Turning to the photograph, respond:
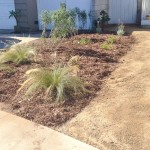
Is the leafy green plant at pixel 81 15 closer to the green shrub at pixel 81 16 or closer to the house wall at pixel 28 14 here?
the green shrub at pixel 81 16

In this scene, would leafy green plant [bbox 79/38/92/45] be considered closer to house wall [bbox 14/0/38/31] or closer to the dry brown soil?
the dry brown soil

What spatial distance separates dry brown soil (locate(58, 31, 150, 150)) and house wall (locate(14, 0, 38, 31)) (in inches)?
295

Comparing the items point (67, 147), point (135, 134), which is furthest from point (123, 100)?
point (67, 147)

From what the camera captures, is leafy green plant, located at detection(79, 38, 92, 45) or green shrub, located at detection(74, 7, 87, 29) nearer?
leafy green plant, located at detection(79, 38, 92, 45)

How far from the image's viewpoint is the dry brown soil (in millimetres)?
4043

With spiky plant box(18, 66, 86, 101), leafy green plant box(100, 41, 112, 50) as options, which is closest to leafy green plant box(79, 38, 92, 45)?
leafy green plant box(100, 41, 112, 50)

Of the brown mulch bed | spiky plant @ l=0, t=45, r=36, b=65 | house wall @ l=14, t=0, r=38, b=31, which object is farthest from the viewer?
house wall @ l=14, t=0, r=38, b=31

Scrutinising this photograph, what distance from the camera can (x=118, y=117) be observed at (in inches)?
183

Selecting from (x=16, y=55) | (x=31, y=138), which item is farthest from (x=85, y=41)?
(x=31, y=138)

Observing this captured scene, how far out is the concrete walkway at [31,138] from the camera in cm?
399

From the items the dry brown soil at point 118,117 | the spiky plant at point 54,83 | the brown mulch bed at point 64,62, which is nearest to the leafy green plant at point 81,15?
the brown mulch bed at point 64,62

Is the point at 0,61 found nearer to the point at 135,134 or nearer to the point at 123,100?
the point at 123,100

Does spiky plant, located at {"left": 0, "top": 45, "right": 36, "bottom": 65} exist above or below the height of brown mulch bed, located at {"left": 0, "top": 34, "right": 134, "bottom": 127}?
above

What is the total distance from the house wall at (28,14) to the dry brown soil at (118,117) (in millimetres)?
7492
